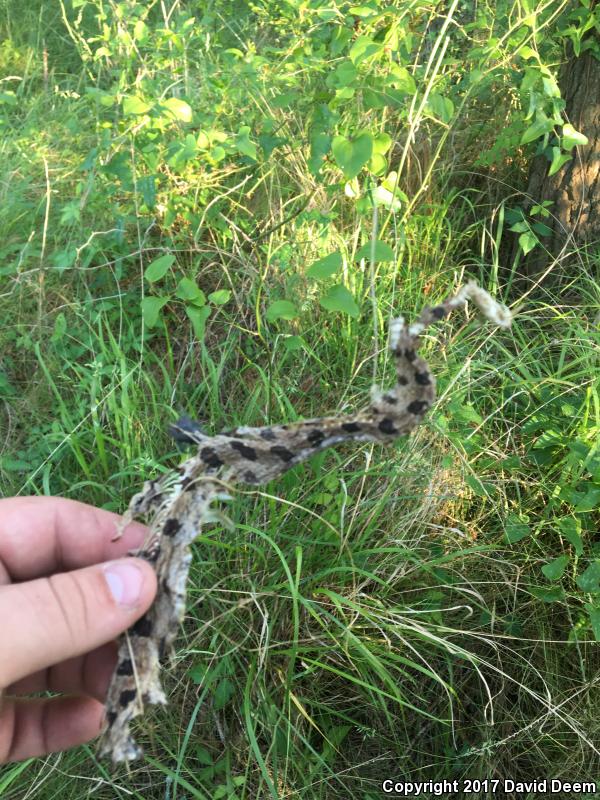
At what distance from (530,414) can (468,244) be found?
95 centimetres

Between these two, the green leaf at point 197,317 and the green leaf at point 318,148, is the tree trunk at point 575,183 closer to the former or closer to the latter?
the green leaf at point 318,148

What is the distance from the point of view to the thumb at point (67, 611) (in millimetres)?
907

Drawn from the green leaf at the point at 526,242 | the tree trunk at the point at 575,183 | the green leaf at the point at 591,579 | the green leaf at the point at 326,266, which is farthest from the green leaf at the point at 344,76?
the green leaf at the point at 591,579

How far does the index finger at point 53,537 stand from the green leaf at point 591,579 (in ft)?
3.26

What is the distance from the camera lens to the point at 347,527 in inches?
62.9

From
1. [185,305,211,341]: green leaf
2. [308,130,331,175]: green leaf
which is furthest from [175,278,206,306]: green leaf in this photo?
[308,130,331,175]: green leaf

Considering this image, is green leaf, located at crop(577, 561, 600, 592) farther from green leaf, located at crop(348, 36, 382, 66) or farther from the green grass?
green leaf, located at crop(348, 36, 382, 66)

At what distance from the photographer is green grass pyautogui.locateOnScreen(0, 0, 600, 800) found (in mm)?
1432

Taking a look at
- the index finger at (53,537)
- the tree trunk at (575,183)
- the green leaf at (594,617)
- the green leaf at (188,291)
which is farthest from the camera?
the tree trunk at (575,183)

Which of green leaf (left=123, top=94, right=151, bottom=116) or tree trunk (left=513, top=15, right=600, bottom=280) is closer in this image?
green leaf (left=123, top=94, right=151, bottom=116)

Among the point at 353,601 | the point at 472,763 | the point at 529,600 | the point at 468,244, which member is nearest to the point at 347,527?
the point at 353,601

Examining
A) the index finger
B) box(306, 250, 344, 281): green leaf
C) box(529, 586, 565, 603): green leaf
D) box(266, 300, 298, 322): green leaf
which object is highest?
box(306, 250, 344, 281): green leaf

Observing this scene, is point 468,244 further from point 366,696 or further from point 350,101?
point 366,696

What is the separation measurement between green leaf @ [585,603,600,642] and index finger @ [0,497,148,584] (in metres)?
1.01
